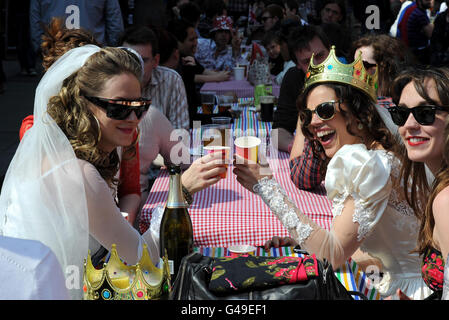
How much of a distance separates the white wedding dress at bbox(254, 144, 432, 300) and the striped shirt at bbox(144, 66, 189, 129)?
2.29 meters

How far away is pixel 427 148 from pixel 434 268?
1.55 ft

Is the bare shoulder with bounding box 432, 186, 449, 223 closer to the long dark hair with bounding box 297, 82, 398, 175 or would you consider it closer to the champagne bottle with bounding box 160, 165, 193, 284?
the long dark hair with bounding box 297, 82, 398, 175

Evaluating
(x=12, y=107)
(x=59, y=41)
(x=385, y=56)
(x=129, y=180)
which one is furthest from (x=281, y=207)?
(x=12, y=107)

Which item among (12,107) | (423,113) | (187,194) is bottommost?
(12,107)

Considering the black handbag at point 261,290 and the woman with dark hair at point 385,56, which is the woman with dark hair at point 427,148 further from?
the woman with dark hair at point 385,56

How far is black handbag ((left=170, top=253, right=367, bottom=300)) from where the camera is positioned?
144 centimetres

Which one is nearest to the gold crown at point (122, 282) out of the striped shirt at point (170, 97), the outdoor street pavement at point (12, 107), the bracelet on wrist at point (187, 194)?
the bracelet on wrist at point (187, 194)

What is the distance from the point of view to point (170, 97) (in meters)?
4.52

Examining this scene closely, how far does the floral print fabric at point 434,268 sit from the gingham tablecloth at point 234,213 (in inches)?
28.4

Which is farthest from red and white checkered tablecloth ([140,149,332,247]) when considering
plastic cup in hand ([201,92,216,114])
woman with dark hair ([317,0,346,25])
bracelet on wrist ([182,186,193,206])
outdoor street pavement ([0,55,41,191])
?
woman with dark hair ([317,0,346,25])

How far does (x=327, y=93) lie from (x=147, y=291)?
4.98ft

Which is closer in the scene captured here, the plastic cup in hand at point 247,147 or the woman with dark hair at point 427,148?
the woman with dark hair at point 427,148

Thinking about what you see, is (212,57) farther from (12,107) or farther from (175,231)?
(175,231)

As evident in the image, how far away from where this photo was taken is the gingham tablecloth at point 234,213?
9.07 feet
